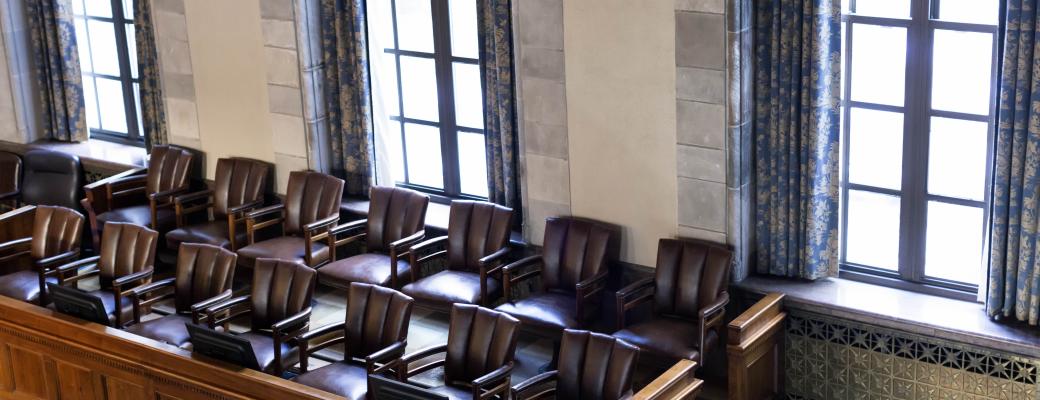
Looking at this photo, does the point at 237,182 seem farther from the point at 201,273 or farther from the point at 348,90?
the point at 201,273

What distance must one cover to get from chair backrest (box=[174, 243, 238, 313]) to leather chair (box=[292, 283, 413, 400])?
1.03 m

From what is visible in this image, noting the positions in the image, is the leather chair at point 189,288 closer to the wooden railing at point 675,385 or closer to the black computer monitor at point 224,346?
the black computer monitor at point 224,346

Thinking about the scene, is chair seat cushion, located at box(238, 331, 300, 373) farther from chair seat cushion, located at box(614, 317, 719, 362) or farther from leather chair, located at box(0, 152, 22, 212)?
leather chair, located at box(0, 152, 22, 212)

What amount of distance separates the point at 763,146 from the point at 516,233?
1966 millimetres

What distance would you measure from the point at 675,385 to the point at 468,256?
220cm

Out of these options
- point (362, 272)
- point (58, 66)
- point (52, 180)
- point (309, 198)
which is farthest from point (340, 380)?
point (58, 66)

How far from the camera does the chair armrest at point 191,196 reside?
9.48 meters

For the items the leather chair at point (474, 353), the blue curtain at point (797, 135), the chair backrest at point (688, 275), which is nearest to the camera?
the leather chair at point (474, 353)

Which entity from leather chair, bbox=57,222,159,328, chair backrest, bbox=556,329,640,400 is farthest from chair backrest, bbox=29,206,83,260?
chair backrest, bbox=556,329,640,400

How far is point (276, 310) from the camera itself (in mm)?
7590

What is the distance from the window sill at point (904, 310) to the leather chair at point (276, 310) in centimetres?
257

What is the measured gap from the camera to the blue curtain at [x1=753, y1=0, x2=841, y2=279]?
23.0 feet

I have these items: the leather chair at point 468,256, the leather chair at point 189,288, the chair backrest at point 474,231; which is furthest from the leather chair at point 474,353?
the leather chair at point 189,288

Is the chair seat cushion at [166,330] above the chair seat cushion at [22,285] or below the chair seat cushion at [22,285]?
below
